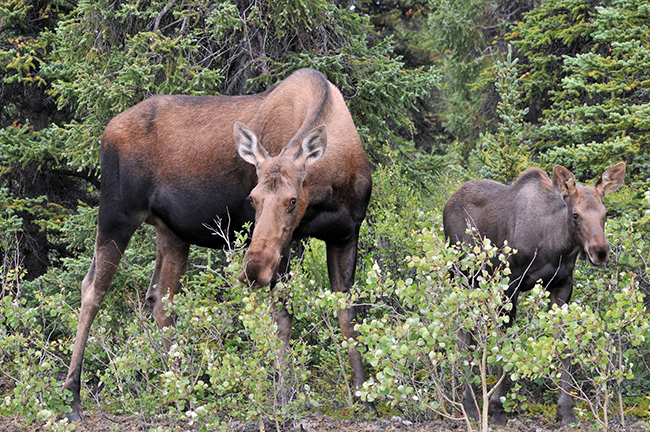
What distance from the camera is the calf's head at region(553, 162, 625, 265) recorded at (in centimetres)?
545

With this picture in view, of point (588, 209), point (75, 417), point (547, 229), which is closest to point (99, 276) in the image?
point (75, 417)

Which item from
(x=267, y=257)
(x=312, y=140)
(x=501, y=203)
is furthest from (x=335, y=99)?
(x=267, y=257)

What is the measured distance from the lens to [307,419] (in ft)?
19.3

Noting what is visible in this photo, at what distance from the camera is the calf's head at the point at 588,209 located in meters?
5.45

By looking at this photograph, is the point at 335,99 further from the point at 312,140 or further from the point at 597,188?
the point at 597,188

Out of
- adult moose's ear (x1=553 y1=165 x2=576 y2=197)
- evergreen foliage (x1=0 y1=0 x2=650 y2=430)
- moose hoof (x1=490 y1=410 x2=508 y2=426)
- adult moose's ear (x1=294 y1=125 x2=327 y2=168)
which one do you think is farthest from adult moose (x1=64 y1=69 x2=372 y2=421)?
adult moose's ear (x1=553 y1=165 x2=576 y2=197)

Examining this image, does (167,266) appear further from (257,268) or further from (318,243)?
(257,268)

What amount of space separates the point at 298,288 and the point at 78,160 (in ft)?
19.7

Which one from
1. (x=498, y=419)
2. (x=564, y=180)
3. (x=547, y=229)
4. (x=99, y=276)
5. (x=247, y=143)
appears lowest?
(x=498, y=419)

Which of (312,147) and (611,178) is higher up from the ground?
(312,147)

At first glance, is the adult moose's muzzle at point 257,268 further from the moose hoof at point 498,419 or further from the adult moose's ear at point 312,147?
the moose hoof at point 498,419

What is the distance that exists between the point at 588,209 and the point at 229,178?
3376 millimetres

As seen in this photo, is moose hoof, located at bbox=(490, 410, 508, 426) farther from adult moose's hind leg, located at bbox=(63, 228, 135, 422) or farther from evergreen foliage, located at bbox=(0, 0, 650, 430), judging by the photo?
adult moose's hind leg, located at bbox=(63, 228, 135, 422)

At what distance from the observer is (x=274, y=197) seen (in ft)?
17.3
